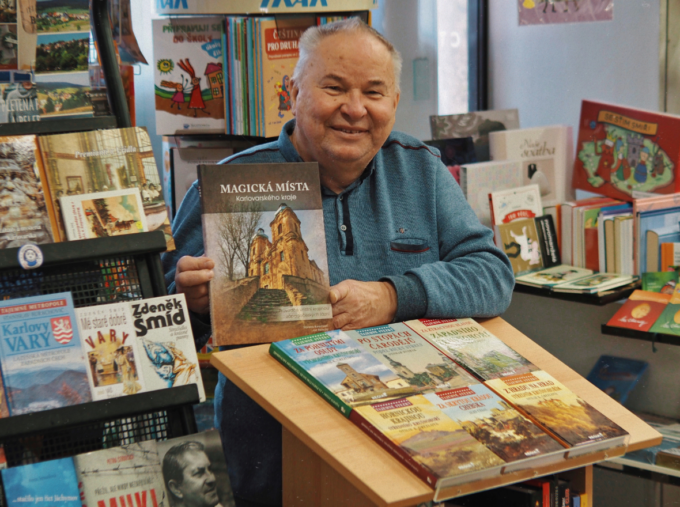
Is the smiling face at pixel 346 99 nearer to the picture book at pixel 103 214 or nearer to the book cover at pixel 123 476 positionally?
the picture book at pixel 103 214

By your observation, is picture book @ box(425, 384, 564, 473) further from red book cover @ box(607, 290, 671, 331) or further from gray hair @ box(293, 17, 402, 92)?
red book cover @ box(607, 290, 671, 331)

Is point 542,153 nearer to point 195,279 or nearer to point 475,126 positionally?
point 475,126

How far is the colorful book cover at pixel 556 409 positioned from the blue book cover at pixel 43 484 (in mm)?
656

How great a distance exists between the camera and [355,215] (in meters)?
1.66

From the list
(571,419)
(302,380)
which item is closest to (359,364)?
(302,380)

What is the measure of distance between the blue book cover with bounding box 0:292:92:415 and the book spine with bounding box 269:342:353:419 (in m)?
0.30

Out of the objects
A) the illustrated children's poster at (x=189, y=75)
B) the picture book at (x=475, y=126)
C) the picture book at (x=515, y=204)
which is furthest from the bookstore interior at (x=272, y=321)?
the picture book at (x=475, y=126)

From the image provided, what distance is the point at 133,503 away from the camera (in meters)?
1.02

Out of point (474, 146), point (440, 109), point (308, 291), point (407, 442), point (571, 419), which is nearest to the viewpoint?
point (407, 442)

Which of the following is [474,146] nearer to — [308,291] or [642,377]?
[642,377]

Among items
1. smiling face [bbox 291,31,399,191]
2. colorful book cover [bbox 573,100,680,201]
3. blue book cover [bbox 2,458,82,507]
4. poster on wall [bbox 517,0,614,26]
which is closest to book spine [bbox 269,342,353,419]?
blue book cover [bbox 2,458,82,507]

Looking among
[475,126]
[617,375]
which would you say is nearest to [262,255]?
[617,375]

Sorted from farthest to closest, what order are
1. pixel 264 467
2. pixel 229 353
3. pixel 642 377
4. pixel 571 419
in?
pixel 642 377 → pixel 264 467 → pixel 229 353 → pixel 571 419

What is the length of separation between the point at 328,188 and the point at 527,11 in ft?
7.16
